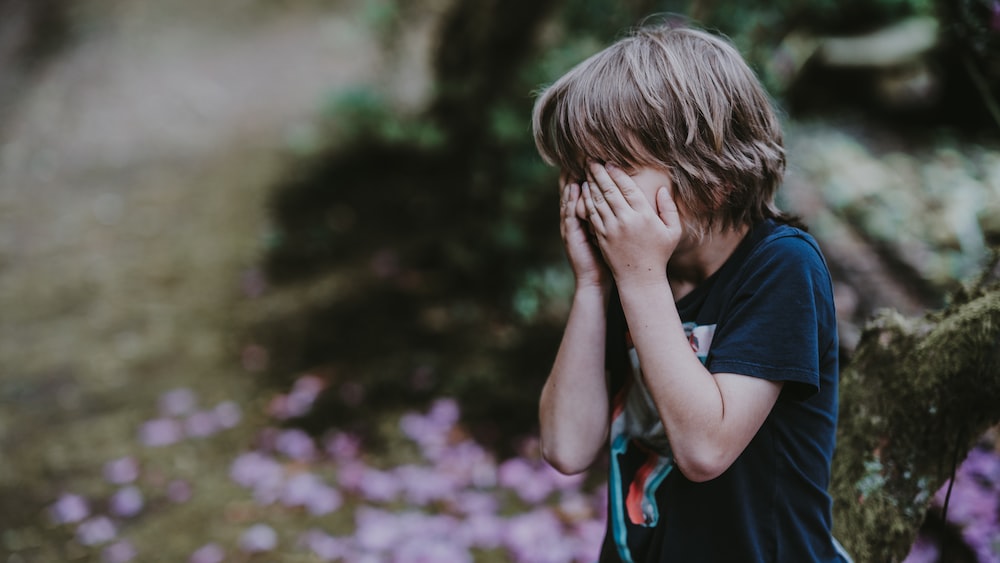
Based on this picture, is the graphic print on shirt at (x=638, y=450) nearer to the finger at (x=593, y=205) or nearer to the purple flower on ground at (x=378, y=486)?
the finger at (x=593, y=205)

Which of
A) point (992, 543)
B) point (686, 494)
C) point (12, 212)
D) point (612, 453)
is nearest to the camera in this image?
point (686, 494)

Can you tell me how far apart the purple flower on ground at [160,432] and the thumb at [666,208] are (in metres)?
3.02

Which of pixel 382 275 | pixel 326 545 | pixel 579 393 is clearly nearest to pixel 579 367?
pixel 579 393

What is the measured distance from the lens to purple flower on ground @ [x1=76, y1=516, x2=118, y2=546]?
2.92m

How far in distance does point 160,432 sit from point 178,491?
467 mm

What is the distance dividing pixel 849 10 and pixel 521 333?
356 centimetres

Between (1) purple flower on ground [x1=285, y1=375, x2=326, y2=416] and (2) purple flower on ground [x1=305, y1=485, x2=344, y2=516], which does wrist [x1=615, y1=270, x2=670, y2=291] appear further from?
(1) purple flower on ground [x1=285, y1=375, x2=326, y2=416]

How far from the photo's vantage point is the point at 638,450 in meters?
1.51

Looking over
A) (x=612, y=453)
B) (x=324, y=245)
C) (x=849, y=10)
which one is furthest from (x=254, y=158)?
(x=612, y=453)

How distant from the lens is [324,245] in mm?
5000

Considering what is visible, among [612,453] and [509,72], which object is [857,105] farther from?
[612,453]

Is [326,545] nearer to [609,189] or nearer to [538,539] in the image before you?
[538,539]

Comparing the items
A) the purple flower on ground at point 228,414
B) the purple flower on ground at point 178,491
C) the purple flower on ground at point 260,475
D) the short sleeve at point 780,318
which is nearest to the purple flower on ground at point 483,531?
the purple flower on ground at point 260,475

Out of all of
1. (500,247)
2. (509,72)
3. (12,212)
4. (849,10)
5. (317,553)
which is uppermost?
(12,212)
